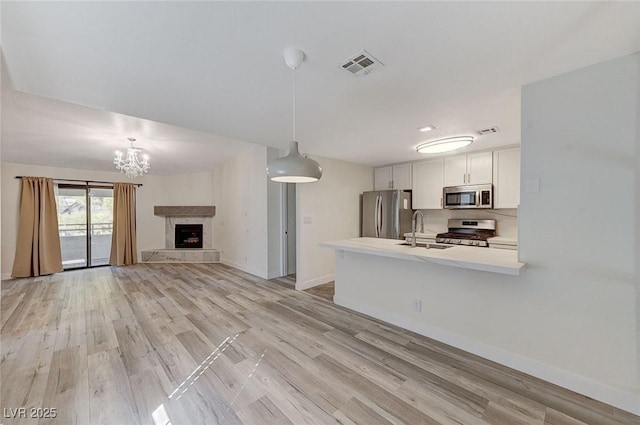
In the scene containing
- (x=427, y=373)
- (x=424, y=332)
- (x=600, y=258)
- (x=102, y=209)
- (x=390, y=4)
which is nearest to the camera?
(x=390, y=4)

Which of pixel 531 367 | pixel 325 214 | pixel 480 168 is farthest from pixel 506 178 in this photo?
pixel 325 214

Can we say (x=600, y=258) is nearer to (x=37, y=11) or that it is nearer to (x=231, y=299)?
(x=37, y=11)

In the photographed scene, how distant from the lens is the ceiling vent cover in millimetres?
1564

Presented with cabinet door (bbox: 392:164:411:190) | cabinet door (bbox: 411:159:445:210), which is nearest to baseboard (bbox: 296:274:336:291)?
cabinet door (bbox: 411:159:445:210)

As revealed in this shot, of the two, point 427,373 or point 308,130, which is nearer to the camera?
point 427,373

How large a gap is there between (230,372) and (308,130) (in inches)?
103

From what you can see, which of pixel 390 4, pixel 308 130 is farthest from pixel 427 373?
pixel 308 130

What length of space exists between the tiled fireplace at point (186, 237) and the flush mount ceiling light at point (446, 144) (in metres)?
5.57

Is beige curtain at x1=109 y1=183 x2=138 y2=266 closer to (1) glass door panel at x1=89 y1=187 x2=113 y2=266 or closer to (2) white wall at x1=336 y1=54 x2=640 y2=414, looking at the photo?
(1) glass door panel at x1=89 y1=187 x2=113 y2=266

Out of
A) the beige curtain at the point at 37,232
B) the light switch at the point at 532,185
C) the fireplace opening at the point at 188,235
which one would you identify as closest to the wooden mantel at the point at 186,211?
the fireplace opening at the point at 188,235

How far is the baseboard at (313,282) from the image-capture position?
411 cm

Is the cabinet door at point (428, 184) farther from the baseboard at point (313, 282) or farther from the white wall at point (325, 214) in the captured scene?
the baseboard at point (313, 282)

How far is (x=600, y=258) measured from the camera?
1.67 meters

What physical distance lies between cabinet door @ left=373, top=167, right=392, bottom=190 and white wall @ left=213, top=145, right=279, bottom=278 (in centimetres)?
232
